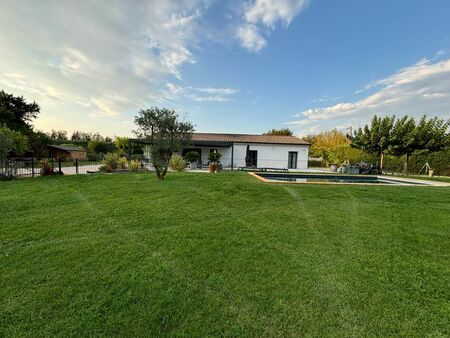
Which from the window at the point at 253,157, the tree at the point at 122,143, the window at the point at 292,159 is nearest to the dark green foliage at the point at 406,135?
the window at the point at 292,159

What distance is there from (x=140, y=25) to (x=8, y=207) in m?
9.40

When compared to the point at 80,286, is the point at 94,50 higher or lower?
higher

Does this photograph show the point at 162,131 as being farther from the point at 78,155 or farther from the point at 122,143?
the point at 78,155

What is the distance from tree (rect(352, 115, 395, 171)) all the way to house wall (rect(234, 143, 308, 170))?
17.8 feet

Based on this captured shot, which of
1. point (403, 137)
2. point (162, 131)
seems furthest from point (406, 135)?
point (162, 131)

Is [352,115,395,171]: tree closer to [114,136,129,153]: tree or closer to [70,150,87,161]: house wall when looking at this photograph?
[114,136,129,153]: tree

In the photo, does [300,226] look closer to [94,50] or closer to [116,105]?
[94,50]

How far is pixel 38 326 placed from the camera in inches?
76.1

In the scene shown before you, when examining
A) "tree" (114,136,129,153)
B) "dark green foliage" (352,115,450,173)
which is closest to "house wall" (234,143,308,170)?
"dark green foliage" (352,115,450,173)

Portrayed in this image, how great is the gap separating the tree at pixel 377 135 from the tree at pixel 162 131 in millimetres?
17918

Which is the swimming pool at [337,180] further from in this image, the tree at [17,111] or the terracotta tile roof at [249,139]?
the tree at [17,111]

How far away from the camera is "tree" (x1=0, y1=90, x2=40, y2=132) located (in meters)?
25.7

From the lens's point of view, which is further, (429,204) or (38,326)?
(429,204)

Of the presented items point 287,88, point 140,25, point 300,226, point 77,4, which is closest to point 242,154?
point 287,88
